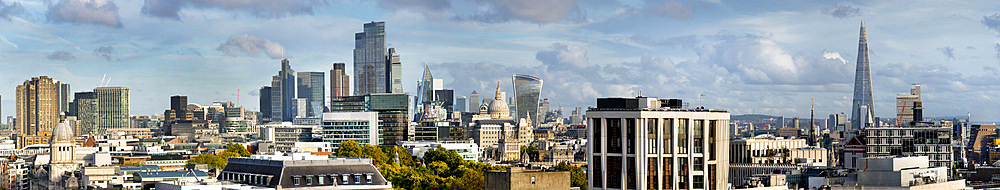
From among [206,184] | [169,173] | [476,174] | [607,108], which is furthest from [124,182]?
[607,108]

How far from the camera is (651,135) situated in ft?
317

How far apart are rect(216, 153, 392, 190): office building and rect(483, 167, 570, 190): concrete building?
910 inches

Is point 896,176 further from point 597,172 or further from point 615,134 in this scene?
point 597,172

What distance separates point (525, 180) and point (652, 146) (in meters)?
11.6

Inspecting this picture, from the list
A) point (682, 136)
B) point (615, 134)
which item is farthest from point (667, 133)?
point (615, 134)


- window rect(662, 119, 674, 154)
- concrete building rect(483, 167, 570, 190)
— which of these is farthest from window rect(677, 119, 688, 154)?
concrete building rect(483, 167, 570, 190)

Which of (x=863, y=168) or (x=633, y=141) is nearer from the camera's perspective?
(x=633, y=141)

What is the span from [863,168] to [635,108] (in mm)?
31136

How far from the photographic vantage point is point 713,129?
324 feet

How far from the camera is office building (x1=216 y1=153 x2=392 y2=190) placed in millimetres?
110206

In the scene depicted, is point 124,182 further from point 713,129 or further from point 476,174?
point 713,129

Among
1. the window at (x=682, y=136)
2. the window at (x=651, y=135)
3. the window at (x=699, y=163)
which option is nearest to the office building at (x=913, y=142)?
the window at (x=699, y=163)

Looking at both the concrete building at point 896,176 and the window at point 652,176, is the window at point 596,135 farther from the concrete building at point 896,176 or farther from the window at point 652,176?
the concrete building at point 896,176

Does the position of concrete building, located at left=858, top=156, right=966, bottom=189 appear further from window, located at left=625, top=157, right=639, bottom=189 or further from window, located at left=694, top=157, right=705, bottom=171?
window, located at left=625, top=157, right=639, bottom=189
